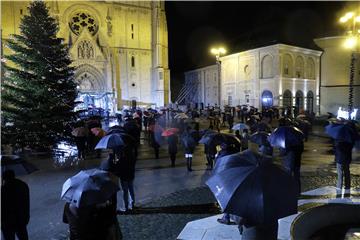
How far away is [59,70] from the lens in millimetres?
18672

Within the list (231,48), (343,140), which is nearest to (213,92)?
(231,48)

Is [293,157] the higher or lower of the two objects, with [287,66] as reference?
lower

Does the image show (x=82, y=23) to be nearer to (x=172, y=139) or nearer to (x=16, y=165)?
(x=172, y=139)

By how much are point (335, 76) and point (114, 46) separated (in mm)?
30242

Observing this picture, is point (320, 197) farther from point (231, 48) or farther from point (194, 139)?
point (231, 48)

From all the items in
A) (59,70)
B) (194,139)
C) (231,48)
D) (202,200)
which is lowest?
(202,200)

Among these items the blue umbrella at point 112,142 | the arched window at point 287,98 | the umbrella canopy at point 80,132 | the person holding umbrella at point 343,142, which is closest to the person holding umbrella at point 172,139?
the blue umbrella at point 112,142

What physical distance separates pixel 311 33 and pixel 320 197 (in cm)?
4306

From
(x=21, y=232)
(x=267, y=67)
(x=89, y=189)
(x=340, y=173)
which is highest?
(x=267, y=67)

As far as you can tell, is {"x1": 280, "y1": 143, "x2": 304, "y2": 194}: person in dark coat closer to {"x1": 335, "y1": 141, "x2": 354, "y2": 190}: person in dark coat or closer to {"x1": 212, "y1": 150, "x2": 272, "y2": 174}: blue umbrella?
{"x1": 335, "y1": 141, "x2": 354, "y2": 190}: person in dark coat

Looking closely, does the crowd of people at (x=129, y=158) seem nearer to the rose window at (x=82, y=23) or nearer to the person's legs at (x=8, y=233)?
the person's legs at (x=8, y=233)

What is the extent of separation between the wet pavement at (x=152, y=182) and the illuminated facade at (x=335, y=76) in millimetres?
28765

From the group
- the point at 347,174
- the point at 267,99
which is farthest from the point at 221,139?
the point at 267,99

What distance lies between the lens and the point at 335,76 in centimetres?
4359
